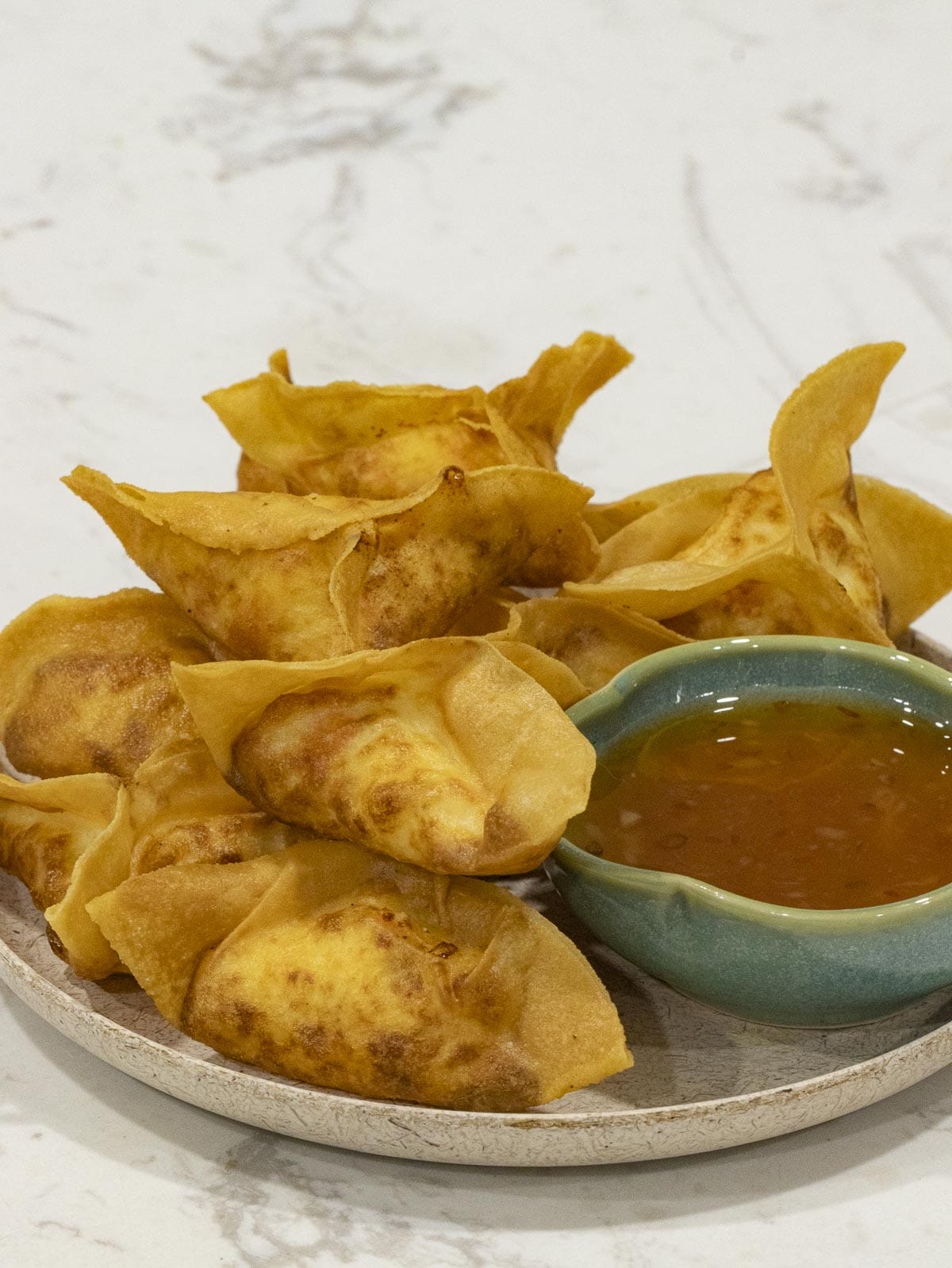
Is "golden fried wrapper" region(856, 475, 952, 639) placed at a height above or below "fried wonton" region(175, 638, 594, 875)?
below

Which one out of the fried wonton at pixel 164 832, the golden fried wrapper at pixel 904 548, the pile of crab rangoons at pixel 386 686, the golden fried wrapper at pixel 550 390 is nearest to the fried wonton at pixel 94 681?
the pile of crab rangoons at pixel 386 686

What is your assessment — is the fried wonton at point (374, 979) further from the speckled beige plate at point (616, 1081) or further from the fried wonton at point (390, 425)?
the fried wonton at point (390, 425)

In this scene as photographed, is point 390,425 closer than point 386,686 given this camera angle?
No

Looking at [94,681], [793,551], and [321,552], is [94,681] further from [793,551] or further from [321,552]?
[793,551]

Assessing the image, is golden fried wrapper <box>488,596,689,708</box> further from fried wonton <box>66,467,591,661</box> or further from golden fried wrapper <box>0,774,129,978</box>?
golden fried wrapper <box>0,774,129,978</box>

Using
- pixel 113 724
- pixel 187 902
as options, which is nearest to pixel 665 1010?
pixel 187 902

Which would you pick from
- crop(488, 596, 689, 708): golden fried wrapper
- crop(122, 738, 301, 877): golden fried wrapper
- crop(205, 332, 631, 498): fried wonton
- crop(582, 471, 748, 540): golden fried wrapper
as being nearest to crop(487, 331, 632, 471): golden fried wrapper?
crop(205, 332, 631, 498): fried wonton

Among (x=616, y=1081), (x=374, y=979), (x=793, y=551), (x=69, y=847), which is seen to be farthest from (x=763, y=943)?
(x=69, y=847)
